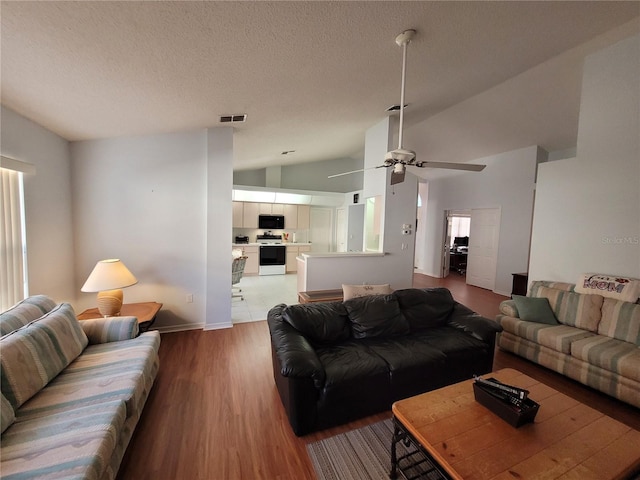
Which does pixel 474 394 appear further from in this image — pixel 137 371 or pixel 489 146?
pixel 489 146

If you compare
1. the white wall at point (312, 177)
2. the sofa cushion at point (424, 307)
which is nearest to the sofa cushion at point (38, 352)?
the sofa cushion at point (424, 307)

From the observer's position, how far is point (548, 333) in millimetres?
2781

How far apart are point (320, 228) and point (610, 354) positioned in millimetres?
6917

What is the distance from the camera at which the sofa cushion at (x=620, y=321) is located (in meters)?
2.54

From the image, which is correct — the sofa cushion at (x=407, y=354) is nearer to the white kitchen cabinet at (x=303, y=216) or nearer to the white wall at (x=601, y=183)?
the white wall at (x=601, y=183)

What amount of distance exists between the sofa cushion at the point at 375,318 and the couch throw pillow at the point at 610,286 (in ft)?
7.44

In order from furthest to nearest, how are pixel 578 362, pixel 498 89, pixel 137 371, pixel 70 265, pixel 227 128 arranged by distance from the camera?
1. pixel 498 89
2. pixel 227 128
3. pixel 70 265
4. pixel 578 362
5. pixel 137 371

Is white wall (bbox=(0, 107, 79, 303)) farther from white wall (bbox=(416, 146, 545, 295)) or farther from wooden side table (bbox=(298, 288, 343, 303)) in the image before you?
white wall (bbox=(416, 146, 545, 295))

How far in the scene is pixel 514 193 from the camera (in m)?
5.68

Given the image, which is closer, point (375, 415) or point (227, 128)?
point (375, 415)

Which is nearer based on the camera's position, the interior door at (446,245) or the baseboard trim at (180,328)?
the baseboard trim at (180,328)

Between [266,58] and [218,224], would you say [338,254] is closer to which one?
[218,224]

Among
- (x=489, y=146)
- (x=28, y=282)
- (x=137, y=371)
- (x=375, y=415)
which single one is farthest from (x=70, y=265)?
(x=489, y=146)

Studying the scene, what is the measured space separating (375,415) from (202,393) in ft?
5.04
